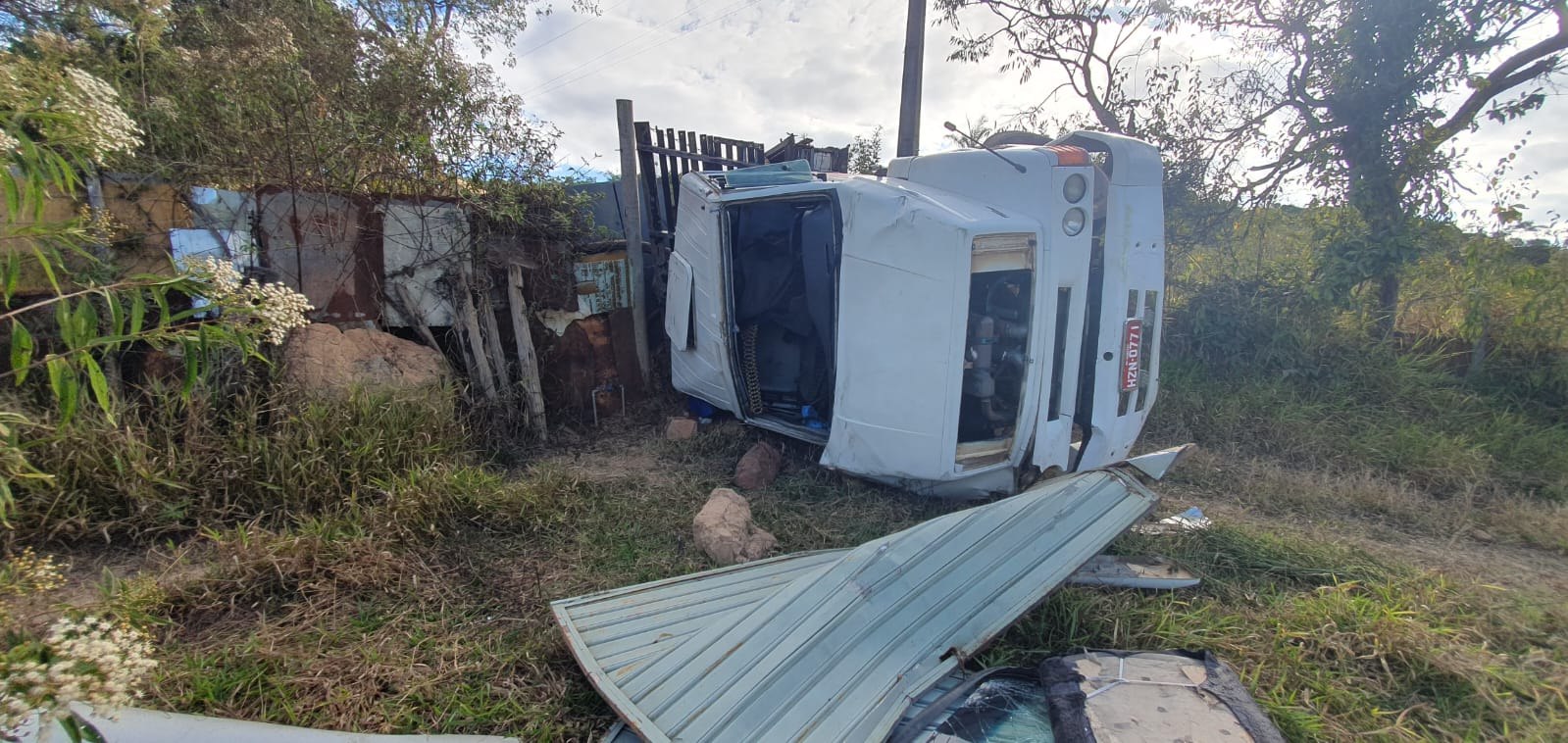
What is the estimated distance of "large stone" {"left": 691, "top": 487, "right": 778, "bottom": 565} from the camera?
3104 mm

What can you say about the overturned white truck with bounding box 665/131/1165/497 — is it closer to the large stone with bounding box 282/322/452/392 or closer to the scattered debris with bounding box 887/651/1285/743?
the scattered debris with bounding box 887/651/1285/743

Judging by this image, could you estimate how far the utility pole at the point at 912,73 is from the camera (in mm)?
6637

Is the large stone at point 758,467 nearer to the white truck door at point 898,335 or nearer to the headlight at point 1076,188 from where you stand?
the white truck door at point 898,335

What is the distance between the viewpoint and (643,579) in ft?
9.77

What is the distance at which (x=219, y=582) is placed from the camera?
2.59m

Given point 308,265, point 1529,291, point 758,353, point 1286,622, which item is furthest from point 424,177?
point 1529,291

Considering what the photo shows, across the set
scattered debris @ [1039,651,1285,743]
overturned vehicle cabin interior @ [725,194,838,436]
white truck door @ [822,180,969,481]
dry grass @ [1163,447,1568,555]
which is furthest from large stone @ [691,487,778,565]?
dry grass @ [1163,447,1568,555]

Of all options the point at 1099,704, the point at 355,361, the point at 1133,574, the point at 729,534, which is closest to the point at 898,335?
the point at 729,534

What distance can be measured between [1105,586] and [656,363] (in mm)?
3719

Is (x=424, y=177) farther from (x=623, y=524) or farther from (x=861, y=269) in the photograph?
(x=861, y=269)

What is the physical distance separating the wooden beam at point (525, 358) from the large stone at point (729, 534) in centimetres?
174

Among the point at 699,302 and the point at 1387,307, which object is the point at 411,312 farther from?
the point at 1387,307

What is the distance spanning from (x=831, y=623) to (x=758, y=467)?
1762 mm

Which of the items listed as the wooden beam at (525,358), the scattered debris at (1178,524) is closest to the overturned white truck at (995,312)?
the scattered debris at (1178,524)
